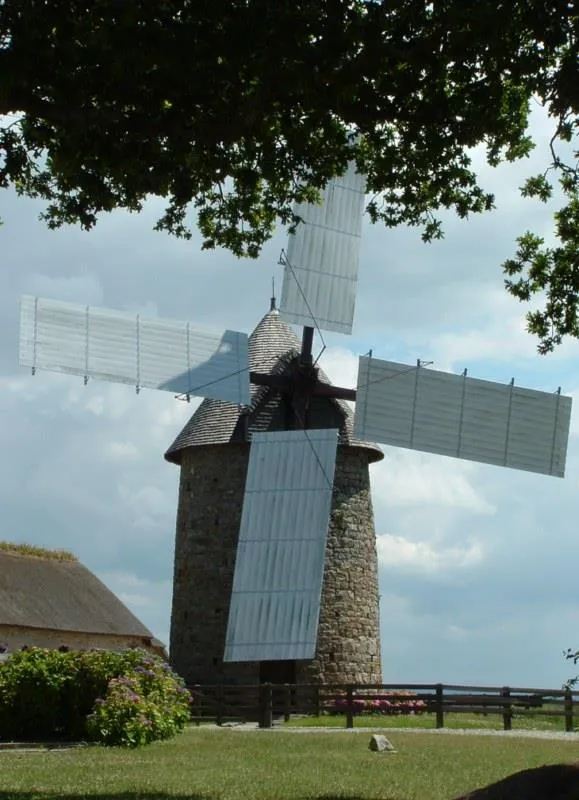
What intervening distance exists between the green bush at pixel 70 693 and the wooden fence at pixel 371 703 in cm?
700

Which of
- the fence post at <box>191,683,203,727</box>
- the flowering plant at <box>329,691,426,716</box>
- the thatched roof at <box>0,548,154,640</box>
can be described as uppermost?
the thatched roof at <box>0,548,154,640</box>

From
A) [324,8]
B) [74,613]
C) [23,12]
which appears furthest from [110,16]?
[74,613]

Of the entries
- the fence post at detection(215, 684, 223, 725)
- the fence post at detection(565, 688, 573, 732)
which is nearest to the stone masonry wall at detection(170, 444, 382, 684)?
the fence post at detection(215, 684, 223, 725)

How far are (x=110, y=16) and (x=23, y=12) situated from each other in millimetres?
786

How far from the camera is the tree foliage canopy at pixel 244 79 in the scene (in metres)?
11.9

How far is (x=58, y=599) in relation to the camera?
127 feet

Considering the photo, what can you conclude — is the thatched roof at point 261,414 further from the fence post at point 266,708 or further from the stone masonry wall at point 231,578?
the fence post at point 266,708

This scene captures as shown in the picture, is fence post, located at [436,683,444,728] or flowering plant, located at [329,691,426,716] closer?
fence post, located at [436,683,444,728]

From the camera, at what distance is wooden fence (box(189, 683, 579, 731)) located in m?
29.7

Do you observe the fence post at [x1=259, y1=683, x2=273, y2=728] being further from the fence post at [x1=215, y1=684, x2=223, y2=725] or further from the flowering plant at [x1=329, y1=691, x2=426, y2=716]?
the flowering plant at [x1=329, y1=691, x2=426, y2=716]

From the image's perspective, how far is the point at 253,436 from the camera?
108 ft

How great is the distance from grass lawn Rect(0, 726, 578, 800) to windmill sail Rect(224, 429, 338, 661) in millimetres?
7337

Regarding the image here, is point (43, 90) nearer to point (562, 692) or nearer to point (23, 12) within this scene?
point (23, 12)

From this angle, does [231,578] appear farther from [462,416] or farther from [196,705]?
→ [462,416]
